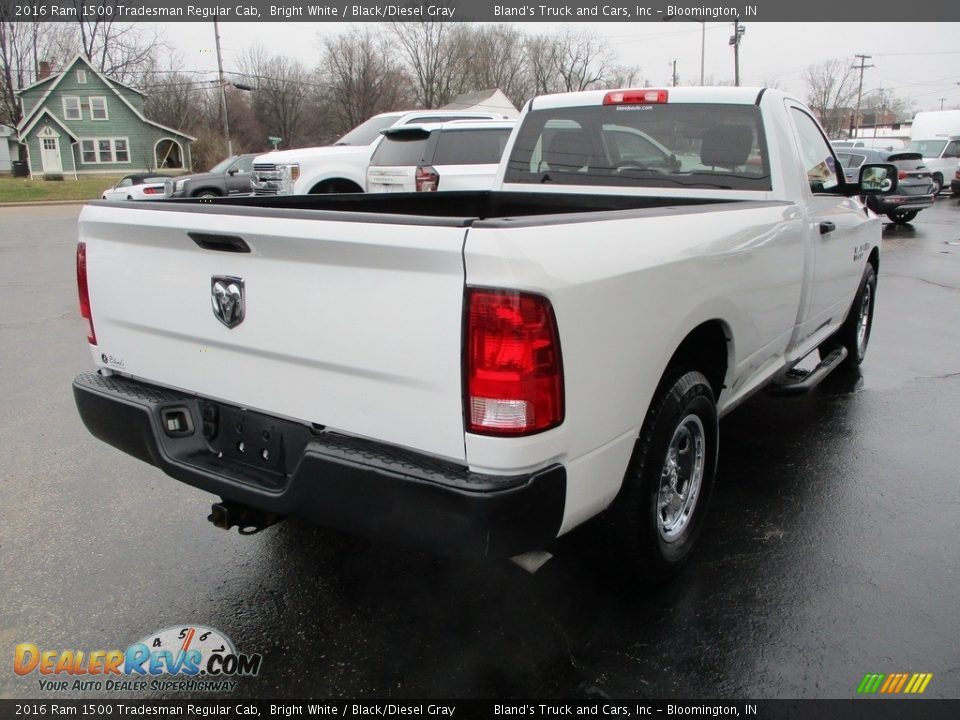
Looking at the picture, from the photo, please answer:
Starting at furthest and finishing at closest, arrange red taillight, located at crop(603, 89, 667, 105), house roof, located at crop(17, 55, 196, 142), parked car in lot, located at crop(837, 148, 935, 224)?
house roof, located at crop(17, 55, 196, 142)
parked car in lot, located at crop(837, 148, 935, 224)
red taillight, located at crop(603, 89, 667, 105)

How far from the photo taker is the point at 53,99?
50.9 m

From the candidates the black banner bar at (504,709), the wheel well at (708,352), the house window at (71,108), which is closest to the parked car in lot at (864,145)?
the wheel well at (708,352)

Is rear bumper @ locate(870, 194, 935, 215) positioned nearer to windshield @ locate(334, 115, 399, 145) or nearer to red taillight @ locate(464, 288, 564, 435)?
windshield @ locate(334, 115, 399, 145)

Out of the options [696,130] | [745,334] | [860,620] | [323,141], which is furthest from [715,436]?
[323,141]

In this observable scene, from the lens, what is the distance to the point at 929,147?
89.6 feet

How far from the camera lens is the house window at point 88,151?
52.1 metres

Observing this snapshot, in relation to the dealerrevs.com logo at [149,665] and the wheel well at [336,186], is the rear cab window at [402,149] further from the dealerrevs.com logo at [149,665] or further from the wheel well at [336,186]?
the dealerrevs.com logo at [149,665]

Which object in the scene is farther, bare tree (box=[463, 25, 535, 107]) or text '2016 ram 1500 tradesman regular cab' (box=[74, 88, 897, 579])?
bare tree (box=[463, 25, 535, 107])

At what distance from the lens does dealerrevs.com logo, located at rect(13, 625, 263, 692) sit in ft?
8.05

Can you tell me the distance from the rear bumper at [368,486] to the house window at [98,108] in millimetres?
58447

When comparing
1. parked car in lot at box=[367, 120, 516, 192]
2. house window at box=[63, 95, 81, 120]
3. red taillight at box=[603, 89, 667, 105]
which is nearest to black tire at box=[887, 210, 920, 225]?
parked car in lot at box=[367, 120, 516, 192]

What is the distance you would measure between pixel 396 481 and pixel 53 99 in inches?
2347

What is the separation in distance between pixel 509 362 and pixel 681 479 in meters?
1.37

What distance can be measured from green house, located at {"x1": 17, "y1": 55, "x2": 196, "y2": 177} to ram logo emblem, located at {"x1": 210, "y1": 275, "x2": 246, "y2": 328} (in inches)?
2172
